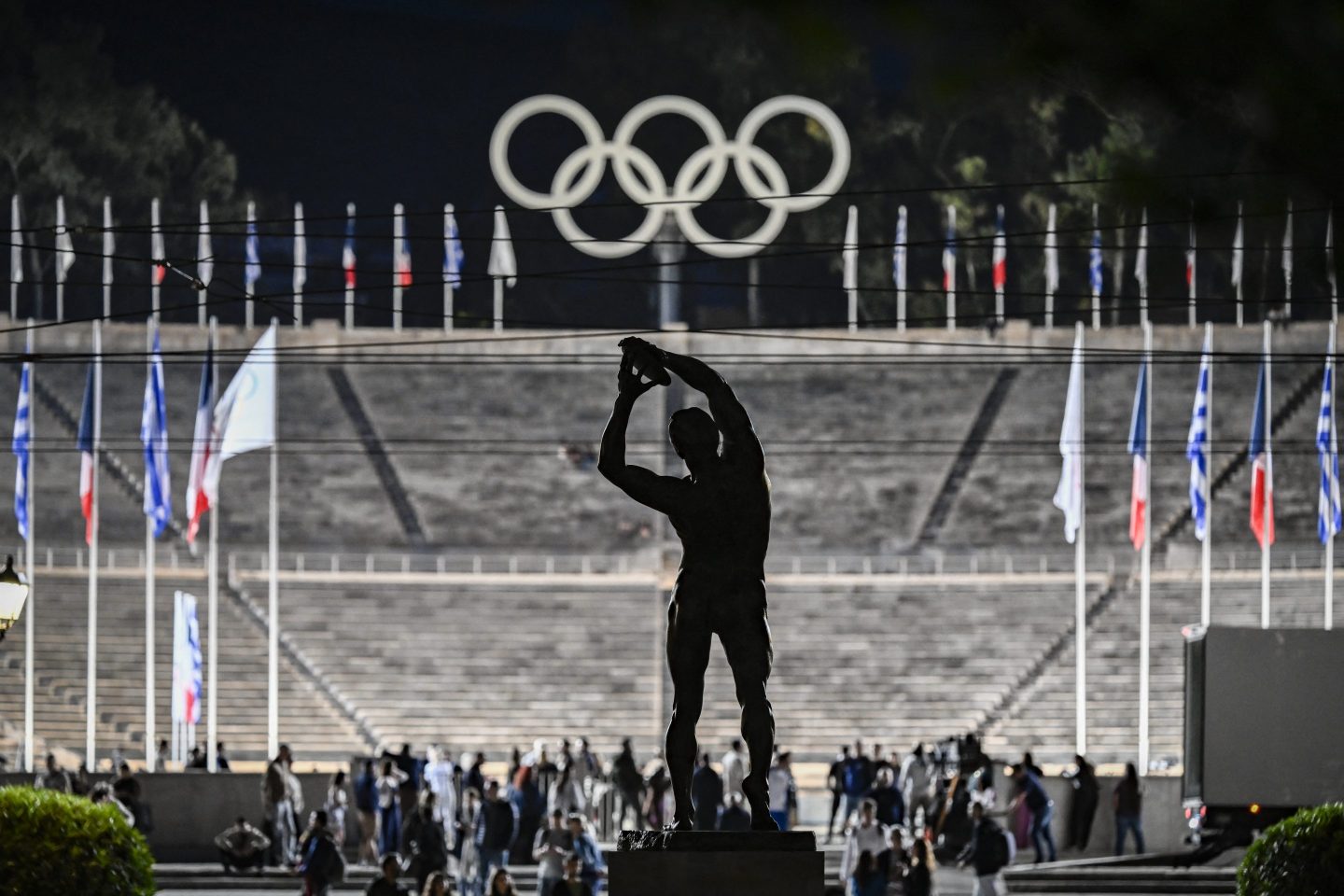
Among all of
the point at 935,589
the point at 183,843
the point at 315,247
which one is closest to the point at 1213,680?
the point at 183,843

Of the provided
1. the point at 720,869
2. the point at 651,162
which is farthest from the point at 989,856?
the point at 651,162

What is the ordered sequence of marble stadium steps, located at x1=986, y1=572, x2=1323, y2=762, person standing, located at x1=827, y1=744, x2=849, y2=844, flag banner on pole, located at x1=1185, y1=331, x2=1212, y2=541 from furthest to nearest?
marble stadium steps, located at x1=986, y1=572, x2=1323, y2=762
flag banner on pole, located at x1=1185, y1=331, x2=1212, y2=541
person standing, located at x1=827, y1=744, x2=849, y2=844

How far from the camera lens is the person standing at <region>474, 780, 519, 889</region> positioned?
2117 cm

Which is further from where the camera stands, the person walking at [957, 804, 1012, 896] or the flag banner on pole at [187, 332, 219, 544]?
the flag banner on pole at [187, 332, 219, 544]

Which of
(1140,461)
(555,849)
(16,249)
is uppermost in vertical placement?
(16,249)

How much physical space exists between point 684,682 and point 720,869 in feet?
2.78

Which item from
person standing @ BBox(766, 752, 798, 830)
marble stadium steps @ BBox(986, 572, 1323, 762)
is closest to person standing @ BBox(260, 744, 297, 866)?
person standing @ BBox(766, 752, 798, 830)

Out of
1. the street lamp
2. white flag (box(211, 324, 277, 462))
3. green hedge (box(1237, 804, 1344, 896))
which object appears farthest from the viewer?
white flag (box(211, 324, 277, 462))

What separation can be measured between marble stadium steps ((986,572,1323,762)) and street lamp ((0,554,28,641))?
82.1ft

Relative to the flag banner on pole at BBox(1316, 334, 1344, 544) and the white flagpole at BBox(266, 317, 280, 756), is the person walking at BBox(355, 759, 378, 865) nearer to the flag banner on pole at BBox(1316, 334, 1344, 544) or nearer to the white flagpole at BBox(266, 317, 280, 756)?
the white flagpole at BBox(266, 317, 280, 756)

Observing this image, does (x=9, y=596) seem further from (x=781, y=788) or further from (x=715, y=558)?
(x=781, y=788)

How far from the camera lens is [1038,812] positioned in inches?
946

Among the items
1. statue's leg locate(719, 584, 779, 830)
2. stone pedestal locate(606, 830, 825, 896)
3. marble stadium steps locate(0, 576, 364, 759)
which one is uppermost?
statue's leg locate(719, 584, 779, 830)

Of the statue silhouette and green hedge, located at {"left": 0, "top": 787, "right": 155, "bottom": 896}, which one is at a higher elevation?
the statue silhouette
